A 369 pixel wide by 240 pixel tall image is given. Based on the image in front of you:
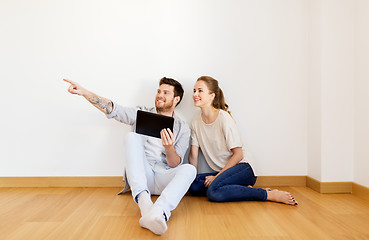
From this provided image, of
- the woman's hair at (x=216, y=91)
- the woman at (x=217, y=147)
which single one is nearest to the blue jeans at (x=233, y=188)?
the woman at (x=217, y=147)

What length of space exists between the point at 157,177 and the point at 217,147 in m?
0.58

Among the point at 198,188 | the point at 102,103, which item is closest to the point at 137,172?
the point at 102,103

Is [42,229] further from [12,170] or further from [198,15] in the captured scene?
[198,15]

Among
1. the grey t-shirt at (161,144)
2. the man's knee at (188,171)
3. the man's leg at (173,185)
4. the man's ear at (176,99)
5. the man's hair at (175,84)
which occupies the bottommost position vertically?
the man's leg at (173,185)

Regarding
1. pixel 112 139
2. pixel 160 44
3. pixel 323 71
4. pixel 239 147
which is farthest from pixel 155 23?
pixel 323 71

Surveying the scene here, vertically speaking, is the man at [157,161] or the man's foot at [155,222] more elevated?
the man at [157,161]

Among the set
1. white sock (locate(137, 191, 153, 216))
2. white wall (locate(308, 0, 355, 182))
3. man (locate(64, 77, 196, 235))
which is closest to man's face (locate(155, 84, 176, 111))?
man (locate(64, 77, 196, 235))

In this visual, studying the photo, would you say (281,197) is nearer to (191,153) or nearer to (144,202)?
(191,153)

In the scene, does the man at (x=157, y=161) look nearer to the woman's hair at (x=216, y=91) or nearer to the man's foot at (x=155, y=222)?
the man's foot at (x=155, y=222)

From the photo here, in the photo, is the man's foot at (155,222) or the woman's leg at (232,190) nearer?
the man's foot at (155,222)

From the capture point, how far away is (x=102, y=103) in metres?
2.12

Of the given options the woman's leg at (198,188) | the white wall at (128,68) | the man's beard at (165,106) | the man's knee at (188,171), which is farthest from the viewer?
the white wall at (128,68)

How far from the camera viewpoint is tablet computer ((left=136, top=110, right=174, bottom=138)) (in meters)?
2.02

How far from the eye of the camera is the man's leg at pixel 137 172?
5.86 ft
